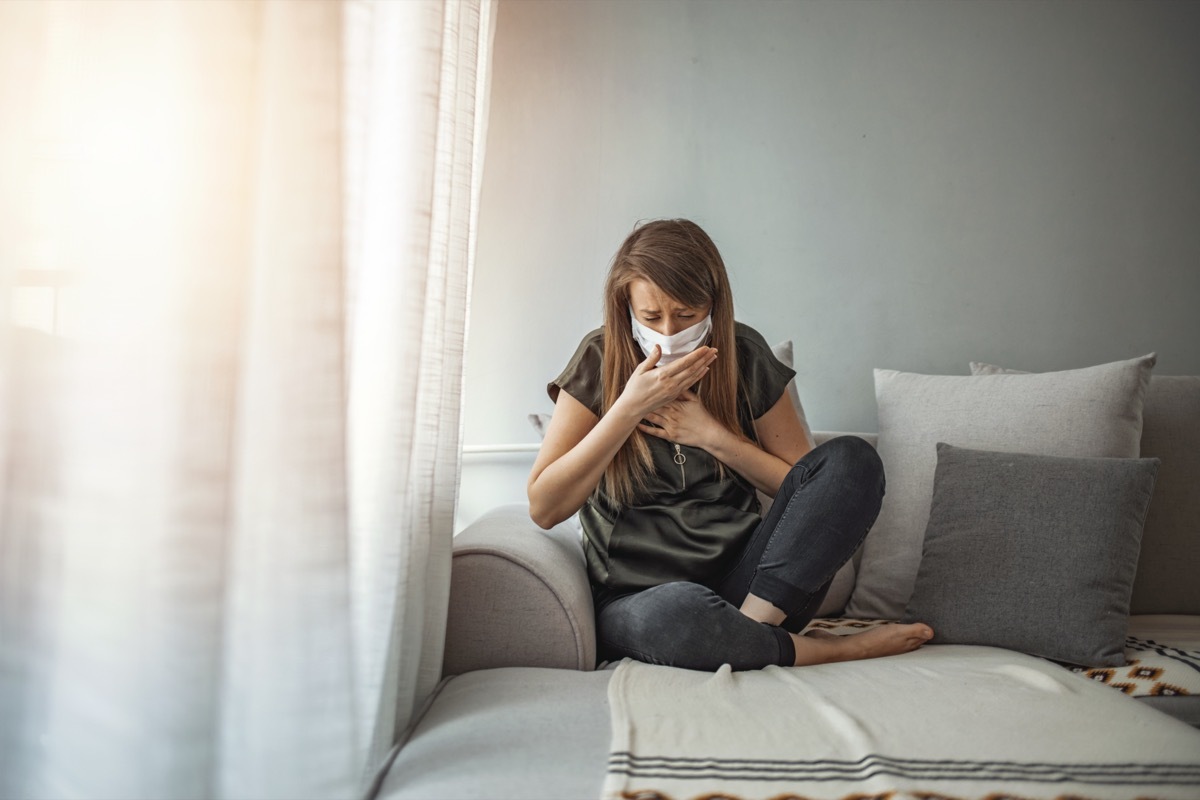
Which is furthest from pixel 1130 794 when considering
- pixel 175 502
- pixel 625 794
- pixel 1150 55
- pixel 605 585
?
pixel 1150 55

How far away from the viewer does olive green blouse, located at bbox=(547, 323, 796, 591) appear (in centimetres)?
143

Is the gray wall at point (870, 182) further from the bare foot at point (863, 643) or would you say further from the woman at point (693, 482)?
the bare foot at point (863, 643)

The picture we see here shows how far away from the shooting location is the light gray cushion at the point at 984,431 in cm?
163

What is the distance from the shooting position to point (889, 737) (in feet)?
3.06

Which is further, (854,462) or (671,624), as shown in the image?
(854,462)

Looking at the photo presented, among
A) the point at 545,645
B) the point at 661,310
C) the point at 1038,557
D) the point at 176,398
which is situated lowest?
the point at 545,645

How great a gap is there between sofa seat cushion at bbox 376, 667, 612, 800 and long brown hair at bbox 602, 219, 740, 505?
0.41 m

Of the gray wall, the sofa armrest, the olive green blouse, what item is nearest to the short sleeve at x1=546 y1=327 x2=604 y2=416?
the olive green blouse

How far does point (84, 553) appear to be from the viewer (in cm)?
54

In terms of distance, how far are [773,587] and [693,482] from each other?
0.85 ft

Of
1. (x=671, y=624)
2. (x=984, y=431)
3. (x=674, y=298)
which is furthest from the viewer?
(x=984, y=431)

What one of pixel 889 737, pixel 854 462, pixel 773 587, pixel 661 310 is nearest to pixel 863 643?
pixel 773 587

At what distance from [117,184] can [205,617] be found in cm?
29

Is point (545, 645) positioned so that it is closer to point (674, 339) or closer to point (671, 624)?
point (671, 624)
